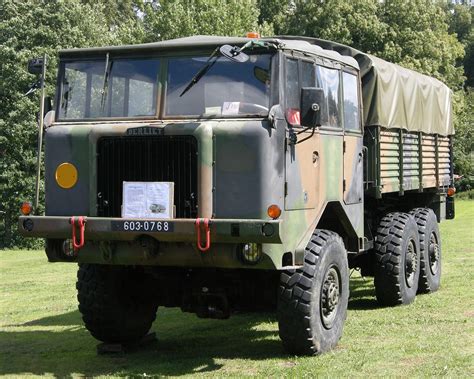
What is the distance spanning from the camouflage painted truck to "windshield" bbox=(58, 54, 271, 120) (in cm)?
1

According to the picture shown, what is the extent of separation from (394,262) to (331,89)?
9.95 feet

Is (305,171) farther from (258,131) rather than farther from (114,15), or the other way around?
(114,15)

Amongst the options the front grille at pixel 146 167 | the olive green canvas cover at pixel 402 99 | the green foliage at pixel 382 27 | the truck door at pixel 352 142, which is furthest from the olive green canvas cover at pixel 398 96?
the green foliage at pixel 382 27

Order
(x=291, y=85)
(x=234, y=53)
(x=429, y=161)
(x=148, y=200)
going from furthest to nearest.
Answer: (x=429, y=161), (x=291, y=85), (x=148, y=200), (x=234, y=53)

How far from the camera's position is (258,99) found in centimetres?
796

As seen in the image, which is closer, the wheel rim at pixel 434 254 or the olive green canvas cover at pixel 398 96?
the olive green canvas cover at pixel 398 96

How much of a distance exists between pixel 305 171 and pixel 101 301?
2480 millimetres

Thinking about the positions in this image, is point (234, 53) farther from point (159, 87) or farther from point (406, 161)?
point (406, 161)

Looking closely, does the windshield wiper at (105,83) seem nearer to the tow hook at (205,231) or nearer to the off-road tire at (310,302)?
the tow hook at (205,231)

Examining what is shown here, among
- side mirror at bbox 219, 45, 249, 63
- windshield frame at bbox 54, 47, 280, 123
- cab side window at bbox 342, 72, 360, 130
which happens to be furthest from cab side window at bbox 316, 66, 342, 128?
side mirror at bbox 219, 45, 249, 63

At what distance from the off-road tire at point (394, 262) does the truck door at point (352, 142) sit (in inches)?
63.4

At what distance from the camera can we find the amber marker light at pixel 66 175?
8.23 metres

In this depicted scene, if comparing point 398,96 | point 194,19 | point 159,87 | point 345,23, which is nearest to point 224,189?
point 159,87

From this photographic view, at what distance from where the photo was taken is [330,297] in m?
8.68
